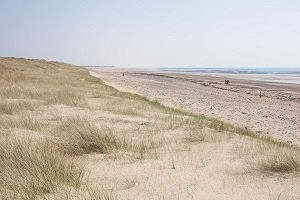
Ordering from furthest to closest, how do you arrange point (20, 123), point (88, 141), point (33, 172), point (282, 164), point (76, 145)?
point (20, 123) → point (88, 141) → point (76, 145) → point (282, 164) → point (33, 172)

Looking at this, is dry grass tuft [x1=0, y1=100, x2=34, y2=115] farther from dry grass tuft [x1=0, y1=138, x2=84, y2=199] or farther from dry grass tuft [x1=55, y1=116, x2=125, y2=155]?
dry grass tuft [x1=0, y1=138, x2=84, y2=199]

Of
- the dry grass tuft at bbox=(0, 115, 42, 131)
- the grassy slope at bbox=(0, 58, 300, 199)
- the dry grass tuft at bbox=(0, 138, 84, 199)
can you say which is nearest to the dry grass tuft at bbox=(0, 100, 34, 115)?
the grassy slope at bbox=(0, 58, 300, 199)

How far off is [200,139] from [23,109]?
20.0 ft

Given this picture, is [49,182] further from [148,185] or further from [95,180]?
[148,185]

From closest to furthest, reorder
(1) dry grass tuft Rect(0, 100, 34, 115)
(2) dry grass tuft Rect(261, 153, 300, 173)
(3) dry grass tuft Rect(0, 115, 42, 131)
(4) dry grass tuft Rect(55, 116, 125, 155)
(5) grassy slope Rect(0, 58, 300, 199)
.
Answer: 1. (5) grassy slope Rect(0, 58, 300, 199)
2. (2) dry grass tuft Rect(261, 153, 300, 173)
3. (4) dry grass tuft Rect(55, 116, 125, 155)
4. (3) dry grass tuft Rect(0, 115, 42, 131)
5. (1) dry grass tuft Rect(0, 100, 34, 115)

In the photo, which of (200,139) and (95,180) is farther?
(200,139)

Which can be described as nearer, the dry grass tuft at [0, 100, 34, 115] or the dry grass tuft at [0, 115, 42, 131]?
the dry grass tuft at [0, 115, 42, 131]

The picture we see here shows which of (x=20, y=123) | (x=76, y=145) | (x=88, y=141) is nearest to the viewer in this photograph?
(x=76, y=145)

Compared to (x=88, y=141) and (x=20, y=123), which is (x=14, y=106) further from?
(x=88, y=141)

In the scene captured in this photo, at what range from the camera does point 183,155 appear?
6605 mm

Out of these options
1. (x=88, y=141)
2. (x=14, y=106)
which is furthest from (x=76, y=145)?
(x=14, y=106)

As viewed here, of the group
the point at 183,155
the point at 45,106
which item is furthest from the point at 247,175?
the point at 45,106

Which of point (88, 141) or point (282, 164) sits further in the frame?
point (88, 141)

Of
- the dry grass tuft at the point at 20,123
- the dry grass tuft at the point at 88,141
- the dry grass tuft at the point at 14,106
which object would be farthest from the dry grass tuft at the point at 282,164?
the dry grass tuft at the point at 14,106
